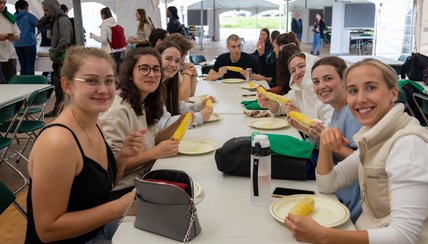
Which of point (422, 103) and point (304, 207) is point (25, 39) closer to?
point (422, 103)

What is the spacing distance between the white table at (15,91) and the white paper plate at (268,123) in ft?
8.66

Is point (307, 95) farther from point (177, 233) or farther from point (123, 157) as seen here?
point (177, 233)

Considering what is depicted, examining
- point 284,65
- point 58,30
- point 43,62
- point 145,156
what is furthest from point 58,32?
point 145,156

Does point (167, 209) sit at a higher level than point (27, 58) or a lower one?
lower

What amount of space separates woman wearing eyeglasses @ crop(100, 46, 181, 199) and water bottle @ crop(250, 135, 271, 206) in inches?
29.5

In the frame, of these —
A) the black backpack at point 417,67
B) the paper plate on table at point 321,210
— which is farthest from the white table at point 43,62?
the paper plate on table at point 321,210

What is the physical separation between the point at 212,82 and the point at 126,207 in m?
4.12

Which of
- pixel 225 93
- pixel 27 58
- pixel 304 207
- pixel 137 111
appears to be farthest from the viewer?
pixel 27 58

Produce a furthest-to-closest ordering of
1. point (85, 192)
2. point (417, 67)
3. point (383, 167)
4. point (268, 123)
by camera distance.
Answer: point (417, 67), point (268, 123), point (85, 192), point (383, 167)

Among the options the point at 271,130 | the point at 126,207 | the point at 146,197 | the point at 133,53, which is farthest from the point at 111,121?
the point at 271,130

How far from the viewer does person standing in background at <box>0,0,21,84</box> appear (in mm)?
6504

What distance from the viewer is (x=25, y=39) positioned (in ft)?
25.3

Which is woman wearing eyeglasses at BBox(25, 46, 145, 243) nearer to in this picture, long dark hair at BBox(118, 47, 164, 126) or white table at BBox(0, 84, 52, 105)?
long dark hair at BBox(118, 47, 164, 126)

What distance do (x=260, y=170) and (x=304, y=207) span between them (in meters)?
0.23
